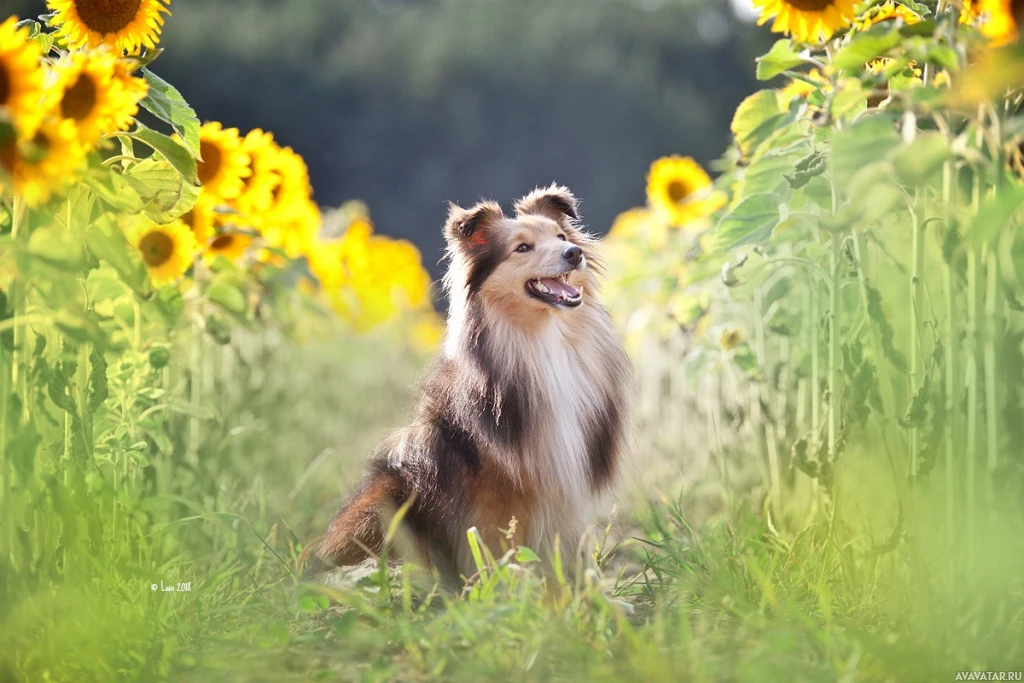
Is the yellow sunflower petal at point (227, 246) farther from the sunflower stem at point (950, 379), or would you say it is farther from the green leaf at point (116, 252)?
the sunflower stem at point (950, 379)

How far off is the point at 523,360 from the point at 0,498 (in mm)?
1876

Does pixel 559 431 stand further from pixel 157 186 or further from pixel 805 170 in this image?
pixel 157 186

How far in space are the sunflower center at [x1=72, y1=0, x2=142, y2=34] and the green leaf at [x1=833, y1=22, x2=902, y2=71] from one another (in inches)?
79.1

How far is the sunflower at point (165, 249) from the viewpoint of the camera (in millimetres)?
3582

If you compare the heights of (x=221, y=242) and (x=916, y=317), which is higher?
(x=221, y=242)

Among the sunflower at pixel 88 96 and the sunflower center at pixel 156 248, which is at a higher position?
the sunflower at pixel 88 96

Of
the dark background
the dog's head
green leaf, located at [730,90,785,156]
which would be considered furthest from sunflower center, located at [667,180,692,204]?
the dark background

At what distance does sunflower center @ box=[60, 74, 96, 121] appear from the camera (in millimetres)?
2479

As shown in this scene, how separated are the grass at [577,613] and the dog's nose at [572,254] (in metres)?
0.98

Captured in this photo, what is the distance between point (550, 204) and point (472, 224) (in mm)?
432

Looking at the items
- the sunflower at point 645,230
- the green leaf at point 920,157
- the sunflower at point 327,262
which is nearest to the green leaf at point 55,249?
the green leaf at point 920,157

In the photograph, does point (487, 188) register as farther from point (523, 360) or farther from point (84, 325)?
point (84, 325)

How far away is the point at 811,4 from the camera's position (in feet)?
9.73

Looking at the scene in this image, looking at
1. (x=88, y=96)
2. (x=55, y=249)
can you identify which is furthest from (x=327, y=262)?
(x=55, y=249)
